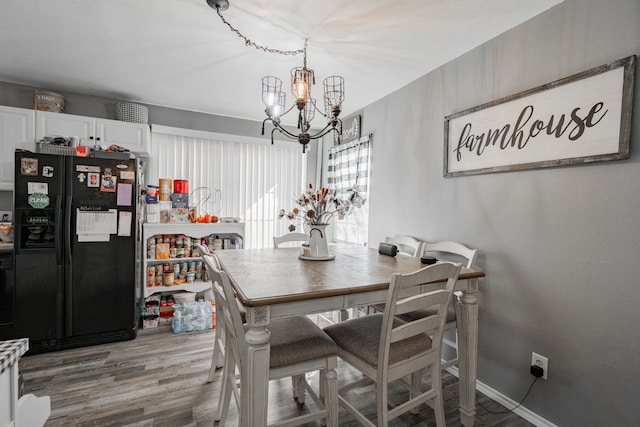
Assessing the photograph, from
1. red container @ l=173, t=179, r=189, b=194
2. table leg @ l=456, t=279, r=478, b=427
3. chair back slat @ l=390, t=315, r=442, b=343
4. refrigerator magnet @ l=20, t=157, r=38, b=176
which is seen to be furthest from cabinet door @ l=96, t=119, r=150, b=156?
table leg @ l=456, t=279, r=478, b=427

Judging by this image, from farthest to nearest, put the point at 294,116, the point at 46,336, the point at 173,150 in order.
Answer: the point at 294,116 → the point at 173,150 → the point at 46,336

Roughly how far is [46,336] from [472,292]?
3.24 m

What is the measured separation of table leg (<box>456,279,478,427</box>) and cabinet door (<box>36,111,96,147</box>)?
346 cm

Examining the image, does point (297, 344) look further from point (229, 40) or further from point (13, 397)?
point (229, 40)

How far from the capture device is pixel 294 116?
3.75 m

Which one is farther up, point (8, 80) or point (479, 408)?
point (8, 80)

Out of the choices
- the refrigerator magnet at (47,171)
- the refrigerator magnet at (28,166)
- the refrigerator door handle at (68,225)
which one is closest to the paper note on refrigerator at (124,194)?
the refrigerator door handle at (68,225)

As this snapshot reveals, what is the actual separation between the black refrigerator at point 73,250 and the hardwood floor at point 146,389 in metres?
0.21

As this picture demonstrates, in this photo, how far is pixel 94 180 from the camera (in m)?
2.53

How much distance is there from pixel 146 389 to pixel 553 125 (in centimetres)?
297

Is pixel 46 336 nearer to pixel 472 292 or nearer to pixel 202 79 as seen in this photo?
pixel 202 79

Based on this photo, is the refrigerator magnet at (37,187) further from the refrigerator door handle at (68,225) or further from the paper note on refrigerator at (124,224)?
the paper note on refrigerator at (124,224)

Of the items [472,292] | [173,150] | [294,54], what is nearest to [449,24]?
[294,54]

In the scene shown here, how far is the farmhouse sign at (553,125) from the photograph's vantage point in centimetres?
138
